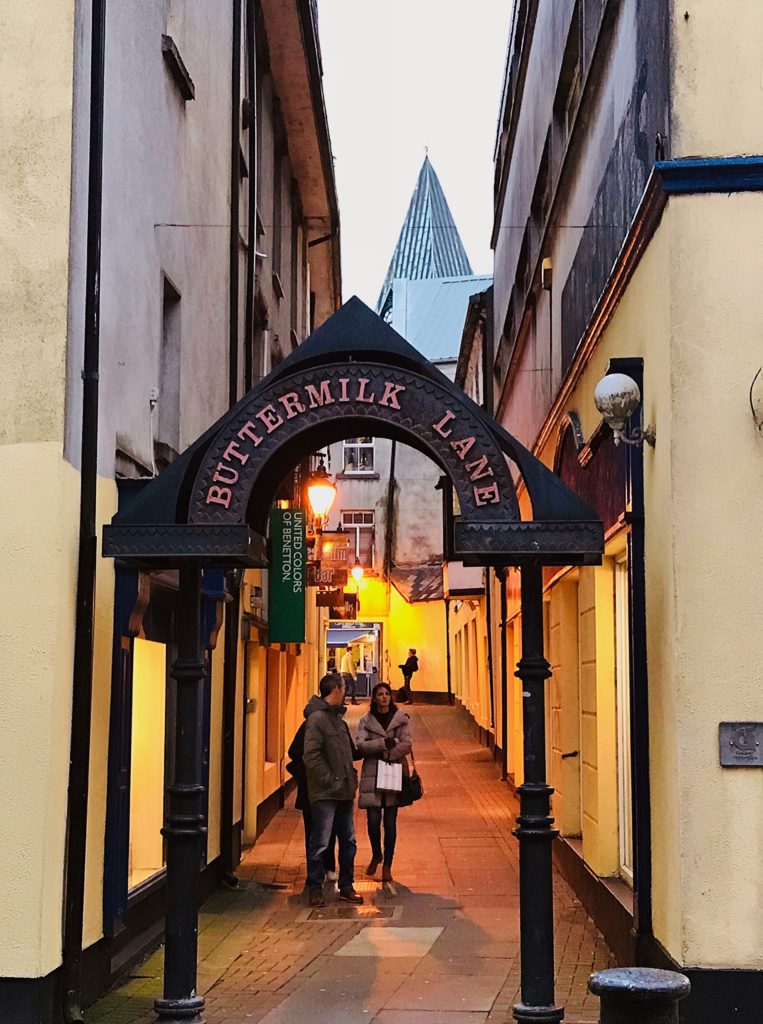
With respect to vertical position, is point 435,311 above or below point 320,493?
above

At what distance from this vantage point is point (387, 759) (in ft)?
42.4

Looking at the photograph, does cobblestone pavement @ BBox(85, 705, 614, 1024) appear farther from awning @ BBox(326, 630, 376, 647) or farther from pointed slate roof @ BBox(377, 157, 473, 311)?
pointed slate roof @ BBox(377, 157, 473, 311)

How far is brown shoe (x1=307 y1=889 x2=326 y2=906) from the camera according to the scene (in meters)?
11.7

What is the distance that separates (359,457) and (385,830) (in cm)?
4068

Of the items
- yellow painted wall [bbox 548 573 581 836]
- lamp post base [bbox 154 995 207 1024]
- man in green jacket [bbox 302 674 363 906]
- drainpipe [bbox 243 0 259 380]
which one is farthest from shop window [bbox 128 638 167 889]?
drainpipe [bbox 243 0 259 380]

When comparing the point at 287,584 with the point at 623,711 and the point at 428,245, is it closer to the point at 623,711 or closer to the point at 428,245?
the point at 623,711

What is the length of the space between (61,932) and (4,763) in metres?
1.04

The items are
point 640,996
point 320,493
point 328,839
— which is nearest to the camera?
point 640,996

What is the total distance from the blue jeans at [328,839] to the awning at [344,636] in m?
41.5

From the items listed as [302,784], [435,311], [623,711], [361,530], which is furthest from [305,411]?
[435,311]

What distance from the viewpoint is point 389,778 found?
1279 cm

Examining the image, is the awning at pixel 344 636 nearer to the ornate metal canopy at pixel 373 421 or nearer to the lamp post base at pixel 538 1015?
the ornate metal canopy at pixel 373 421

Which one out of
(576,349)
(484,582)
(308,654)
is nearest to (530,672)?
(576,349)

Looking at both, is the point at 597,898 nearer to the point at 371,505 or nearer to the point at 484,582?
the point at 484,582
